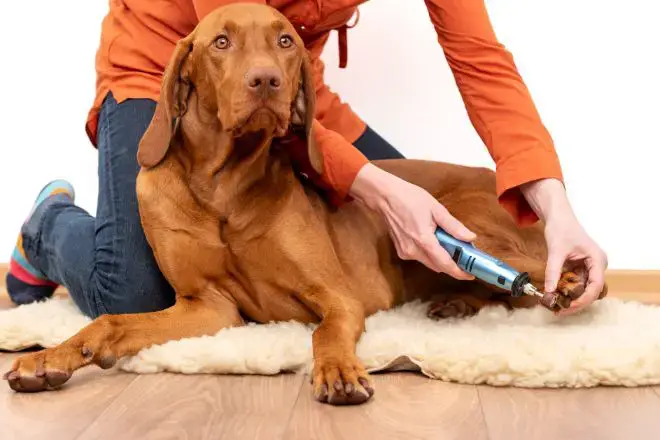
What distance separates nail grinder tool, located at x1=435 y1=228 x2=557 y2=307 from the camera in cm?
234

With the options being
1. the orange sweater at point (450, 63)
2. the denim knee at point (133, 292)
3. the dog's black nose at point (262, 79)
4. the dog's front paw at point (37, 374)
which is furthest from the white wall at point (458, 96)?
the dog's front paw at point (37, 374)

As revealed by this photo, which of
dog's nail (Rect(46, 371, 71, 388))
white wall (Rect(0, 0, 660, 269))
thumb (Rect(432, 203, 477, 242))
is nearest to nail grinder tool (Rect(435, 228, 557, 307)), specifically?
thumb (Rect(432, 203, 477, 242))

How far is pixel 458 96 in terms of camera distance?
12.4 feet

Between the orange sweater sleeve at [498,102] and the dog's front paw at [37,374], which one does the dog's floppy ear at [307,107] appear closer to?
the orange sweater sleeve at [498,102]

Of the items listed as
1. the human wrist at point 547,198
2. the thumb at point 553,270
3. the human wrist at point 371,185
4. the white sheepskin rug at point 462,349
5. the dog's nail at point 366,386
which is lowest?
the white sheepskin rug at point 462,349

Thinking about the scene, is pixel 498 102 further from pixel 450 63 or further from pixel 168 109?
pixel 168 109

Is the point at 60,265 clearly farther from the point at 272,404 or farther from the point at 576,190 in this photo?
the point at 576,190

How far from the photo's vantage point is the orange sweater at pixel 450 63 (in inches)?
104

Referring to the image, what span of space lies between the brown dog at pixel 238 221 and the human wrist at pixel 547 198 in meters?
0.17

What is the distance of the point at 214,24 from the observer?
2.42 metres

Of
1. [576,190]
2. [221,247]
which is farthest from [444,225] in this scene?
[576,190]

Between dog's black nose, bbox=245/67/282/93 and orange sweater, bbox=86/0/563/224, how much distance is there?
394 millimetres

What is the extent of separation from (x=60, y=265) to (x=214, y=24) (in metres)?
1.06

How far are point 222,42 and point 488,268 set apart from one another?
34.1 inches
